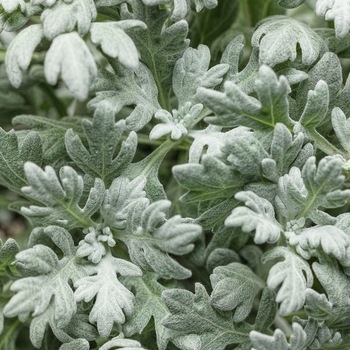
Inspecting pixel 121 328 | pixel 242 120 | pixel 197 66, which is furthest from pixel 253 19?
pixel 121 328

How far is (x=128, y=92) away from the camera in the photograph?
3.32 ft

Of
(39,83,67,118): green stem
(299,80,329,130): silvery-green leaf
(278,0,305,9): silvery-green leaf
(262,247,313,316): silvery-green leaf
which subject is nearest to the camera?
(262,247,313,316): silvery-green leaf

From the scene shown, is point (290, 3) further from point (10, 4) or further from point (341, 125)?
point (10, 4)

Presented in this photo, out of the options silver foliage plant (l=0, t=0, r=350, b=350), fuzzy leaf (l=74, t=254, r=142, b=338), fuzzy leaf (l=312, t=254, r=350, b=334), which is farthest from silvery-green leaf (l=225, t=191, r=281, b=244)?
fuzzy leaf (l=74, t=254, r=142, b=338)

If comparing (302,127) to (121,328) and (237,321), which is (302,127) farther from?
(121,328)

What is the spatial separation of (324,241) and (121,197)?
336 millimetres

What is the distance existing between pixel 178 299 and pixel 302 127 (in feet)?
1.17

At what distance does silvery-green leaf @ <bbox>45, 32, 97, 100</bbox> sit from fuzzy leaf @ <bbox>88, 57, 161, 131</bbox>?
13cm

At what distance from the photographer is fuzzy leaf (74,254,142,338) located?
88cm

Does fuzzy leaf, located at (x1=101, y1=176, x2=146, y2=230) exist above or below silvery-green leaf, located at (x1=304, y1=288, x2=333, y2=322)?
above

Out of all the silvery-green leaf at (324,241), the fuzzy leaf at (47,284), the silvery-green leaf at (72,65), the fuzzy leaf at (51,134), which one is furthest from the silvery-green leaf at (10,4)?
the silvery-green leaf at (324,241)

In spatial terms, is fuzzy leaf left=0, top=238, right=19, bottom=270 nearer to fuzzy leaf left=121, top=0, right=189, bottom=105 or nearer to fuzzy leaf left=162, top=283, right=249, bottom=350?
fuzzy leaf left=162, top=283, right=249, bottom=350

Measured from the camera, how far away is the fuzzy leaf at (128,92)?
38.7 inches

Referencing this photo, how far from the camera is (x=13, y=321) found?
3.80 feet
